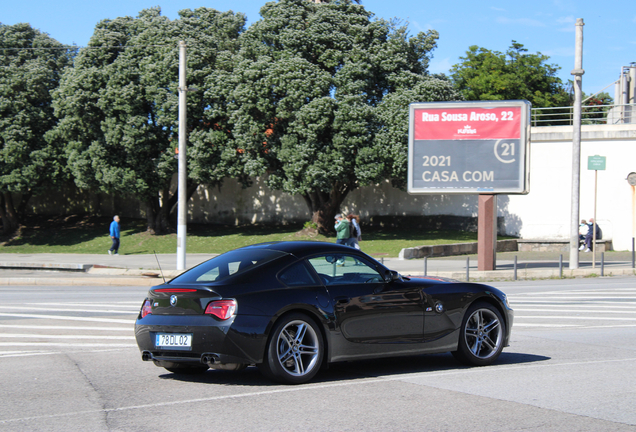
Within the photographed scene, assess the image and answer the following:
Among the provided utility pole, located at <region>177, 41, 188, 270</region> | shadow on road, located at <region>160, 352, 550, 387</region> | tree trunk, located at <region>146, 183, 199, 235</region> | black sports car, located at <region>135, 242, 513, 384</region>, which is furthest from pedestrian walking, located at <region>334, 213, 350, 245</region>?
tree trunk, located at <region>146, 183, 199, 235</region>

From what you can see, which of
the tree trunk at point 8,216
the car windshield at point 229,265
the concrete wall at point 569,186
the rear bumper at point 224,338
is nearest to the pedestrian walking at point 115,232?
the tree trunk at point 8,216

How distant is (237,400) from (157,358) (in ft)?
3.68

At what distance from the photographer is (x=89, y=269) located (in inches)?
949

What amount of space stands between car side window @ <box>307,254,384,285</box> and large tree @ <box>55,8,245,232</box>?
103 feet

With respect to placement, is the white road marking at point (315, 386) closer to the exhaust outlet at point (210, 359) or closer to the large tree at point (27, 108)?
the exhaust outlet at point (210, 359)

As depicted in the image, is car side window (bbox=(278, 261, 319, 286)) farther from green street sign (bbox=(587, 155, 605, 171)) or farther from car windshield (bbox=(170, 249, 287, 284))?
green street sign (bbox=(587, 155, 605, 171))

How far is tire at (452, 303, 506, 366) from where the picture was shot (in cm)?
785

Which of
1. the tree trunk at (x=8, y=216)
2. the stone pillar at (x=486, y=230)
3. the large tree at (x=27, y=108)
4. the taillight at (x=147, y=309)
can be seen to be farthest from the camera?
the tree trunk at (x=8, y=216)

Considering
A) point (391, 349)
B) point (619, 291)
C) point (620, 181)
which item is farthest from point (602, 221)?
point (391, 349)

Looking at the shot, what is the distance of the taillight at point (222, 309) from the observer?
21.4ft

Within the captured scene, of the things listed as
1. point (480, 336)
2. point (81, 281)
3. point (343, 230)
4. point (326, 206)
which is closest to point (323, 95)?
point (326, 206)

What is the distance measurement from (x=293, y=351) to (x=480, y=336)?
7.96ft

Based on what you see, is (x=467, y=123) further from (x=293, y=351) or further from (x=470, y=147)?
(x=293, y=351)

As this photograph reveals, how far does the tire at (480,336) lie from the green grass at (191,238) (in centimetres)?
2198
